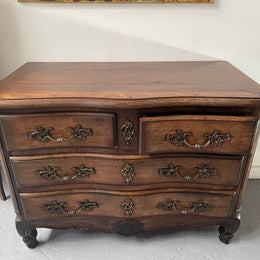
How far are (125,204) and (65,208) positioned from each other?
0.26 metres

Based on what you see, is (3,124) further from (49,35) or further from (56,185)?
(49,35)

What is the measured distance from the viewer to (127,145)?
0.95 metres

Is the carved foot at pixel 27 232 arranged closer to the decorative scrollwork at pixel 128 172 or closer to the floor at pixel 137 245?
the floor at pixel 137 245

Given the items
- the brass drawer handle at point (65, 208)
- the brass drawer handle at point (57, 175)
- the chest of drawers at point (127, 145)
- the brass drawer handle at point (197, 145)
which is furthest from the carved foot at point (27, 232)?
the brass drawer handle at point (197, 145)

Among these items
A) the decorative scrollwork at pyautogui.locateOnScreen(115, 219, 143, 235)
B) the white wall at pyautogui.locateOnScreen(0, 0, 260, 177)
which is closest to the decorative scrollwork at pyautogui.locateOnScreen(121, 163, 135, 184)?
the decorative scrollwork at pyautogui.locateOnScreen(115, 219, 143, 235)

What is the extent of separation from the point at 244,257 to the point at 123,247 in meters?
0.57

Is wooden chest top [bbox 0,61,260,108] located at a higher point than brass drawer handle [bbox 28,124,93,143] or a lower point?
higher

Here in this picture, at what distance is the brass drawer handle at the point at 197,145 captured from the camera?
0.91 meters

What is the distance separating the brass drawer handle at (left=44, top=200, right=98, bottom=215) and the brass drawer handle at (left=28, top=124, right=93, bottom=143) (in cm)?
32

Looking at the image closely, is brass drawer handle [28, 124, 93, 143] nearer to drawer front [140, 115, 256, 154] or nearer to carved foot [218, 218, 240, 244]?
drawer front [140, 115, 256, 154]

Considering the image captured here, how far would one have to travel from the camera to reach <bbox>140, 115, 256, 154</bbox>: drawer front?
89cm

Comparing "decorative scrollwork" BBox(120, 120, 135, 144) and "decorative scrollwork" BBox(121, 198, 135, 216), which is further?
"decorative scrollwork" BBox(121, 198, 135, 216)

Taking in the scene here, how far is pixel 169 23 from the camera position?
4.23 ft

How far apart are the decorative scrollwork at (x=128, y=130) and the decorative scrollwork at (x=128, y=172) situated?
0.12m
